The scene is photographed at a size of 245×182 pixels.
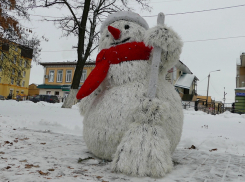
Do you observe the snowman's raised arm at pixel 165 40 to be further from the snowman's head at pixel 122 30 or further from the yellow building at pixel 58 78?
the yellow building at pixel 58 78

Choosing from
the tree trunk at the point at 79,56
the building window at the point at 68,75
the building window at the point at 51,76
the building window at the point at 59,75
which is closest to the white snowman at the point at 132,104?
the tree trunk at the point at 79,56

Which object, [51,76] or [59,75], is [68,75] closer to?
[59,75]

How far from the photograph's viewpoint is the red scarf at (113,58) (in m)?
2.91

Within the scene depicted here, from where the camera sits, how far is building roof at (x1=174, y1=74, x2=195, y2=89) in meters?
21.8

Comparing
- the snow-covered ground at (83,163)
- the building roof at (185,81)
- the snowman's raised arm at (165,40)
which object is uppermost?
the building roof at (185,81)

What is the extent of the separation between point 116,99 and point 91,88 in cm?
37

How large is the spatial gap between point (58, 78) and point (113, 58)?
26.4 metres

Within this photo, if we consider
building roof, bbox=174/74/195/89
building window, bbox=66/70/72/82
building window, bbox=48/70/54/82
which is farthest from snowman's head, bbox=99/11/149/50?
building window, bbox=48/70/54/82

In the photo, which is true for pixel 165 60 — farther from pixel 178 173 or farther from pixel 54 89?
pixel 54 89

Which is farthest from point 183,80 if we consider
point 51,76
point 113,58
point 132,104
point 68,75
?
point 132,104

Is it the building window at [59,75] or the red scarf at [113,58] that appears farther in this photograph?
the building window at [59,75]

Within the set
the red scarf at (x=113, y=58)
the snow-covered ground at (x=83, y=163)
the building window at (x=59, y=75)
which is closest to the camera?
the snow-covered ground at (x=83, y=163)

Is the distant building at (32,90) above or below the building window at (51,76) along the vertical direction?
below

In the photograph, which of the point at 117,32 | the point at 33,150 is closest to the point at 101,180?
the point at 33,150
